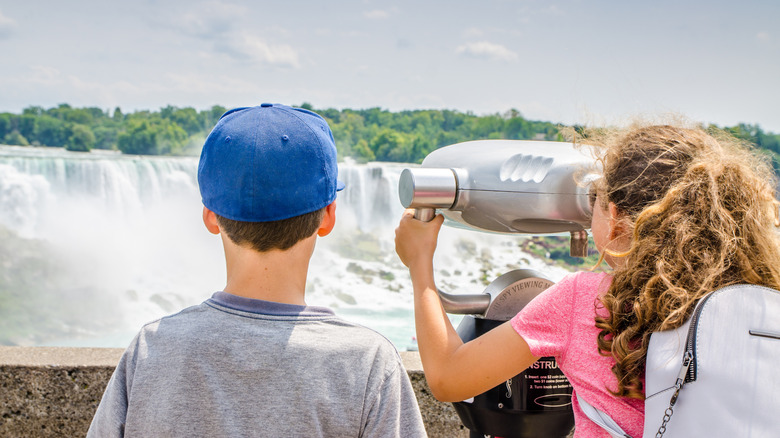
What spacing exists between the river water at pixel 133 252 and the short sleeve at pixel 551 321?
43.6ft

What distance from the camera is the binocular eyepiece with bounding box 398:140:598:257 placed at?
3.59 ft

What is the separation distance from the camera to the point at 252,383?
2.79 feet

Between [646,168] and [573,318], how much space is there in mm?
234

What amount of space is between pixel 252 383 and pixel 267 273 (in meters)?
0.15

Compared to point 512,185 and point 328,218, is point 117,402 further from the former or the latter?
point 512,185

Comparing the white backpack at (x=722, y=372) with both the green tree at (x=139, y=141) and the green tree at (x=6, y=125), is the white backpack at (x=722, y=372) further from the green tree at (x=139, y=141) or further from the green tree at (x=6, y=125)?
the green tree at (x=6, y=125)

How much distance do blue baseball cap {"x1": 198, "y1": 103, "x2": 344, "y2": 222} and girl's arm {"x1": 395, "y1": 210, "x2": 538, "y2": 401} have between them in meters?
0.26

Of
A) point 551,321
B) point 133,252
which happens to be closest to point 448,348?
point 551,321

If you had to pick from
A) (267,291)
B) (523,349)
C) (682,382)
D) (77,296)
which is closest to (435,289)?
(523,349)

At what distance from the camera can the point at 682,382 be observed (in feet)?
2.66

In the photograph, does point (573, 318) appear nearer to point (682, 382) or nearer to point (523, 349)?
point (523, 349)

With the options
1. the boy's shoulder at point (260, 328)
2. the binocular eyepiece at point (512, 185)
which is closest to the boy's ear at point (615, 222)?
the binocular eyepiece at point (512, 185)

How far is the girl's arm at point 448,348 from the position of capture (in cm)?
99

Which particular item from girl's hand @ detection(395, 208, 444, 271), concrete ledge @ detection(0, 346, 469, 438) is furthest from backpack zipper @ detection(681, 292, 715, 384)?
concrete ledge @ detection(0, 346, 469, 438)
